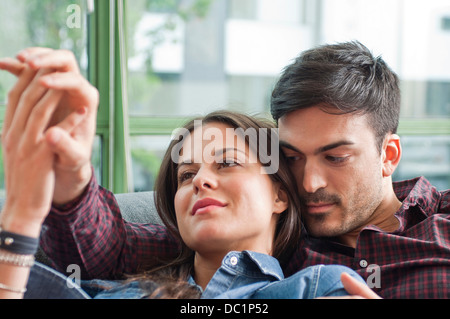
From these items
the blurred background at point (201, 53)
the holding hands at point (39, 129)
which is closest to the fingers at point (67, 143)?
the holding hands at point (39, 129)

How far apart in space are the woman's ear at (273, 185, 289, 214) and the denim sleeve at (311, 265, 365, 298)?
0.26 m

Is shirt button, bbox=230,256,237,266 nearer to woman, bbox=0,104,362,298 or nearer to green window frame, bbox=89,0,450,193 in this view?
woman, bbox=0,104,362,298

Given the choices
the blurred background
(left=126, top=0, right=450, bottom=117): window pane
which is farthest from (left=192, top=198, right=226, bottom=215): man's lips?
(left=126, top=0, right=450, bottom=117): window pane

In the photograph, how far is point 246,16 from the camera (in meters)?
3.45

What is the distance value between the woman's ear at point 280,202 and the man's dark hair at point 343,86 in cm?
21

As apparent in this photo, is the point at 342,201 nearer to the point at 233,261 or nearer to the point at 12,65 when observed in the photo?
the point at 233,261

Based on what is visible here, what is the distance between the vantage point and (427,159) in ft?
12.9

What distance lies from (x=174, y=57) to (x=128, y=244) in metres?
2.11

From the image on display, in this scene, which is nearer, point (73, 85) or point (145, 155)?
point (73, 85)

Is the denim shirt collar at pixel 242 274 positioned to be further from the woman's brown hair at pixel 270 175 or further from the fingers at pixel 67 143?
the fingers at pixel 67 143

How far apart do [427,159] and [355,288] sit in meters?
3.24

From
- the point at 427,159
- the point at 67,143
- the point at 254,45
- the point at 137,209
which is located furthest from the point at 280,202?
the point at 427,159

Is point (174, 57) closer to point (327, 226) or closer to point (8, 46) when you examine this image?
point (8, 46)

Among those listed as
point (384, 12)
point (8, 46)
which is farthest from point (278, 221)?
point (384, 12)
